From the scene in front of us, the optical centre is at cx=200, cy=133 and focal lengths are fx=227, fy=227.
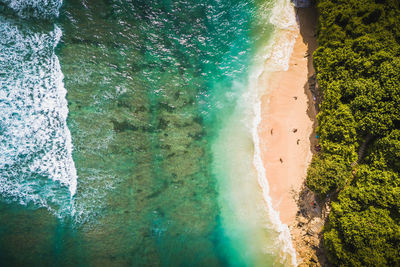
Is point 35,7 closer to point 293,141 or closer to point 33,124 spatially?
point 33,124

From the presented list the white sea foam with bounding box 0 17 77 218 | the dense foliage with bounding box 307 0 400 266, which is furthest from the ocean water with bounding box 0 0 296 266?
the dense foliage with bounding box 307 0 400 266

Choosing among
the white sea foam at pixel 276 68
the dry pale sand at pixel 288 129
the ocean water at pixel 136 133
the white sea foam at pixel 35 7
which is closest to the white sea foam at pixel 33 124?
the ocean water at pixel 136 133

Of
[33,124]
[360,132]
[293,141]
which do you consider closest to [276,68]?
[293,141]

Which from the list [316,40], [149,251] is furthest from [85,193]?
[316,40]

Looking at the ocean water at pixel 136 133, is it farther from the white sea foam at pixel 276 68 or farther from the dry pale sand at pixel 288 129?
the dry pale sand at pixel 288 129

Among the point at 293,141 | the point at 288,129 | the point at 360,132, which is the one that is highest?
the point at 288,129
